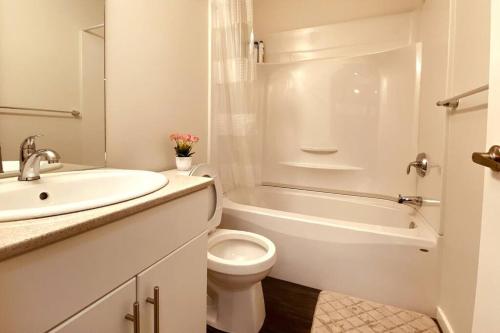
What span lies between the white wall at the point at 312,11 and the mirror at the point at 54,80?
1.81 metres

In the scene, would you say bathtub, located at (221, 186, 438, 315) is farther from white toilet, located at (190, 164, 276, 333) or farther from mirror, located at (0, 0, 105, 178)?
mirror, located at (0, 0, 105, 178)

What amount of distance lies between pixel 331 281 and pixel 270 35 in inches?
87.7

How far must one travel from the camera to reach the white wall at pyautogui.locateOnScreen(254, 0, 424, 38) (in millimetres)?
2059

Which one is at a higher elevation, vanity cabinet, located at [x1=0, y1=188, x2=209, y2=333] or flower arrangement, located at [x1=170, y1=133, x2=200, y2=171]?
flower arrangement, located at [x1=170, y1=133, x2=200, y2=171]

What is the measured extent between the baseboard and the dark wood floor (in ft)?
2.05

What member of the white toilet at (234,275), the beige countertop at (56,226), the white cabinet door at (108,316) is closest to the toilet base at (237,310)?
the white toilet at (234,275)

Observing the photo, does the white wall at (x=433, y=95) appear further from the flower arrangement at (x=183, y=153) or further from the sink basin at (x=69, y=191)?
the sink basin at (x=69, y=191)

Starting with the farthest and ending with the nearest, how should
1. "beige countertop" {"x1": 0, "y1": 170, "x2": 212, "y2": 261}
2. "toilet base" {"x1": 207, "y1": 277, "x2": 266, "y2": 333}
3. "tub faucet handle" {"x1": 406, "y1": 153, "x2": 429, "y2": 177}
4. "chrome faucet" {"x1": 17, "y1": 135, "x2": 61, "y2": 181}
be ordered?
"tub faucet handle" {"x1": 406, "y1": 153, "x2": 429, "y2": 177} → "toilet base" {"x1": 207, "y1": 277, "x2": 266, "y2": 333} → "chrome faucet" {"x1": 17, "y1": 135, "x2": 61, "y2": 181} → "beige countertop" {"x1": 0, "y1": 170, "x2": 212, "y2": 261}

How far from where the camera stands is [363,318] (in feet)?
4.42

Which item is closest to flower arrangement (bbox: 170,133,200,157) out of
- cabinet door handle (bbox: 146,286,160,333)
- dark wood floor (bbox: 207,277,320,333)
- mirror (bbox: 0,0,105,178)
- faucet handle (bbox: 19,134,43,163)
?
mirror (bbox: 0,0,105,178)

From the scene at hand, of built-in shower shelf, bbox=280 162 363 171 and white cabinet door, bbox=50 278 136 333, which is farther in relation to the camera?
built-in shower shelf, bbox=280 162 363 171

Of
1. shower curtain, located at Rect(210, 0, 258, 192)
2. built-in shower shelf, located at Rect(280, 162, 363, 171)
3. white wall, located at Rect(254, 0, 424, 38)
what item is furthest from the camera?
built-in shower shelf, located at Rect(280, 162, 363, 171)

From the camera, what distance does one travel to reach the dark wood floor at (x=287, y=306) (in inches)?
52.3

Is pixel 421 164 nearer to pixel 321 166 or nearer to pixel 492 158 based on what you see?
pixel 321 166
